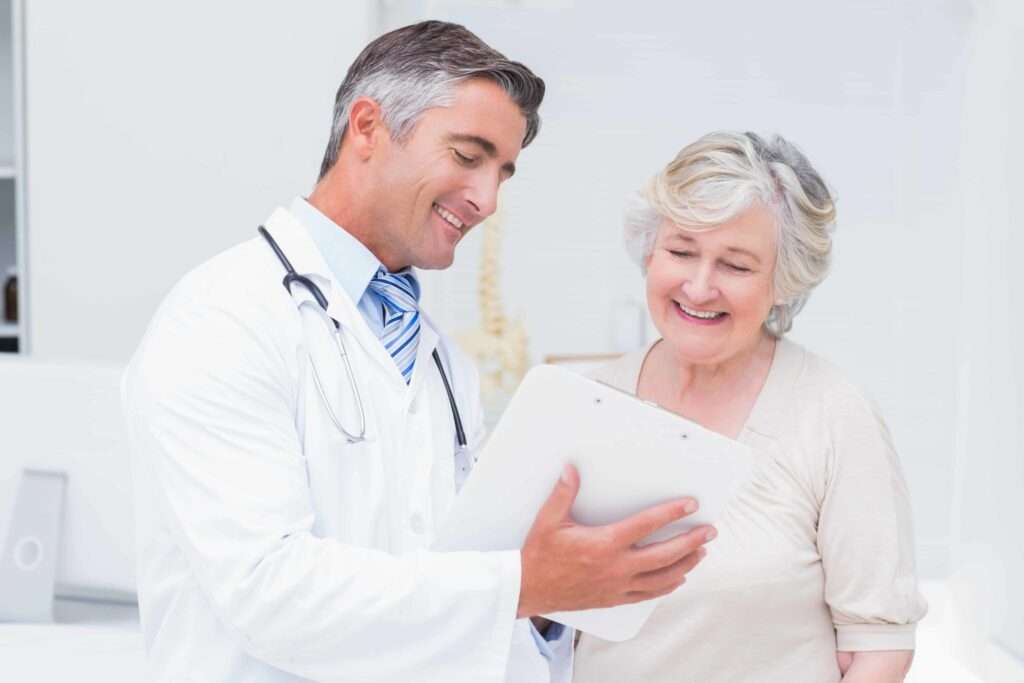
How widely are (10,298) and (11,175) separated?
1.35 feet

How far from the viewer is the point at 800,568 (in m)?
1.52

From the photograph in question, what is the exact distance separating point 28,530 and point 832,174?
231cm

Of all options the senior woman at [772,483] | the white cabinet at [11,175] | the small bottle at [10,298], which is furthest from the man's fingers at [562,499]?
the small bottle at [10,298]

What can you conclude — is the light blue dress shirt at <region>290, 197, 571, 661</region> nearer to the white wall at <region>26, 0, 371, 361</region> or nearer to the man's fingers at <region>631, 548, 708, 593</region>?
the man's fingers at <region>631, 548, 708, 593</region>

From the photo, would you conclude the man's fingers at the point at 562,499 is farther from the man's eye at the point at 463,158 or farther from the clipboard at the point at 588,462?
the man's eye at the point at 463,158

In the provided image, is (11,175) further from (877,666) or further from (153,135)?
(877,666)

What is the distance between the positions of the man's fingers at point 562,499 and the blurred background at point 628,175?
6.44 feet

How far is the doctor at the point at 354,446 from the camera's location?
110 cm

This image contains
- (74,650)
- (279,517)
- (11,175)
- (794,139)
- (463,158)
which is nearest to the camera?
(279,517)

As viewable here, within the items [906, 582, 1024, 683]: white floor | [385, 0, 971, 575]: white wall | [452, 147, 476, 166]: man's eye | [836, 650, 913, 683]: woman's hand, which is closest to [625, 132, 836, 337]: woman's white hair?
[452, 147, 476, 166]: man's eye

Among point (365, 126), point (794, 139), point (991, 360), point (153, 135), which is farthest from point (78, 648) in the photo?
point (794, 139)

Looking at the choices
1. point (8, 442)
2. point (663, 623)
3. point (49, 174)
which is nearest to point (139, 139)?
point (49, 174)

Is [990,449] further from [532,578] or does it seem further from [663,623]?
[532,578]

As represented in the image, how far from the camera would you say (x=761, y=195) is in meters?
1.54
